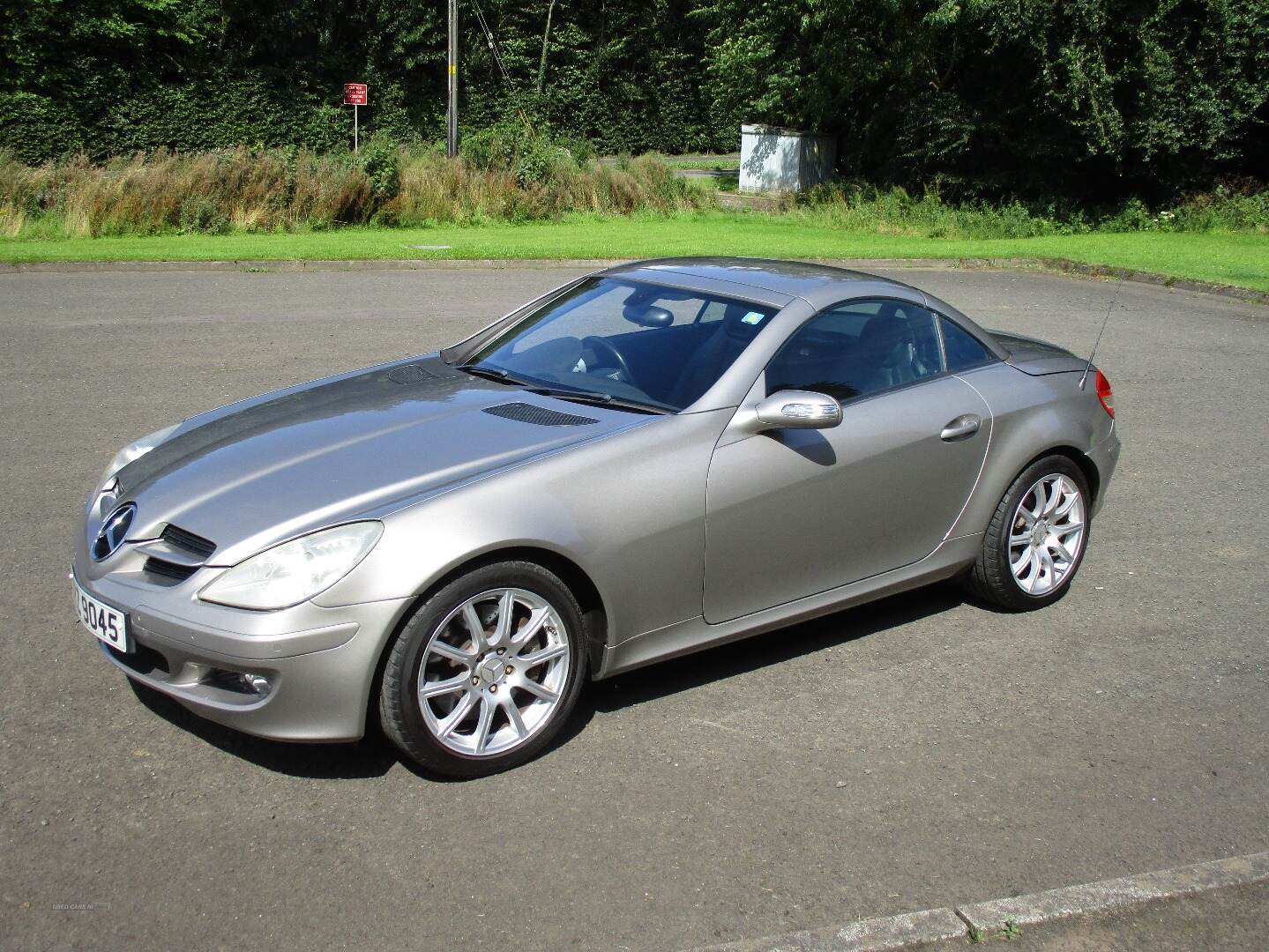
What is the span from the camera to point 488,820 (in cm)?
386

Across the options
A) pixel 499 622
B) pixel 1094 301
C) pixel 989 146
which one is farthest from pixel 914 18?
pixel 499 622

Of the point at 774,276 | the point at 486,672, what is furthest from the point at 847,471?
the point at 486,672

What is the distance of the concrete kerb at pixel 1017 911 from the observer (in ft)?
10.7

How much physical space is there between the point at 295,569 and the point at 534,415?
1198mm

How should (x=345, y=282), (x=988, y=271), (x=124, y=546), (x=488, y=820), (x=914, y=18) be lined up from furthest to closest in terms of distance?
(x=914, y=18) → (x=988, y=271) → (x=345, y=282) → (x=124, y=546) → (x=488, y=820)

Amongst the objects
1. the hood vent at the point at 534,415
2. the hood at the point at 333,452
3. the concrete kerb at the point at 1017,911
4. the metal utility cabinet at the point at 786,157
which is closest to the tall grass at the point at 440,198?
the metal utility cabinet at the point at 786,157

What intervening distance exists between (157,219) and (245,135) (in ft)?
65.7

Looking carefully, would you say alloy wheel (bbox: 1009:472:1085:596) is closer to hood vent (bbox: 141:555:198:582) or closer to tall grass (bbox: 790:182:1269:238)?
hood vent (bbox: 141:555:198:582)

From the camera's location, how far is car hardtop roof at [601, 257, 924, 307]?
5.27 m

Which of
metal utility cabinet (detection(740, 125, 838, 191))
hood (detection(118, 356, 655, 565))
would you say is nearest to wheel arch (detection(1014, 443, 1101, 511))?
hood (detection(118, 356, 655, 565))

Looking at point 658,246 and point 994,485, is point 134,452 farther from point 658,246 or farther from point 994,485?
point 658,246

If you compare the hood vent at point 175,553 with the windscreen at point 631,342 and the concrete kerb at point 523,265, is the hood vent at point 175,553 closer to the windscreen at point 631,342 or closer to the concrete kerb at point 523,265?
the windscreen at point 631,342

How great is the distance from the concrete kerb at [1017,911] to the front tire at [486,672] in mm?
1145

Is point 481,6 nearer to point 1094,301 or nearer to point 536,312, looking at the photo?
point 1094,301
